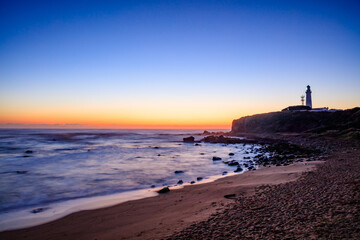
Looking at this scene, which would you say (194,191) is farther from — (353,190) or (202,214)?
(353,190)

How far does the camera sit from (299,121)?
59.9 m

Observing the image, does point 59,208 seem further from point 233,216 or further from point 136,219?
point 233,216

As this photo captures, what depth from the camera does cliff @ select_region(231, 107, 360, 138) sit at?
147 feet

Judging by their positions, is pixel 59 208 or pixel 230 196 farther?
pixel 59 208

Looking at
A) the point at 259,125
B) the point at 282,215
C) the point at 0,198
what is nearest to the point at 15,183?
the point at 0,198

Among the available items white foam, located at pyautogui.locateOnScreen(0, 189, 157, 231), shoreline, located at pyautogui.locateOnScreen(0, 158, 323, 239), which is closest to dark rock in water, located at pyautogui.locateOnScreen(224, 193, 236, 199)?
shoreline, located at pyautogui.locateOnScreen(0, 158, 323, 239)

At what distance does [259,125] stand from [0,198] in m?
73.6

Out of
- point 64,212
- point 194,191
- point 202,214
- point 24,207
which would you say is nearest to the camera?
point 202,214

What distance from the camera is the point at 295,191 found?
7.95m

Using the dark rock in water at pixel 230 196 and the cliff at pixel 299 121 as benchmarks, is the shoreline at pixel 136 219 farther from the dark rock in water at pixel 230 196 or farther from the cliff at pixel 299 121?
the cliff at pixel 299 121

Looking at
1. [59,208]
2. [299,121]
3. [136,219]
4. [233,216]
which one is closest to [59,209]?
[59,208]

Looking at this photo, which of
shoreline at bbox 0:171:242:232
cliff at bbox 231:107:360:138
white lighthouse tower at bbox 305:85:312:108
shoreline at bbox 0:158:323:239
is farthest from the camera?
white lighthouse tower at bbox 305:85:312:108

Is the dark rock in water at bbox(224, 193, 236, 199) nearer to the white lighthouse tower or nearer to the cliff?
the cliff

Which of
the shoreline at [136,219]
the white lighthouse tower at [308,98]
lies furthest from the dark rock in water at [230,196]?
the white lighthouse tower at [308,98]
